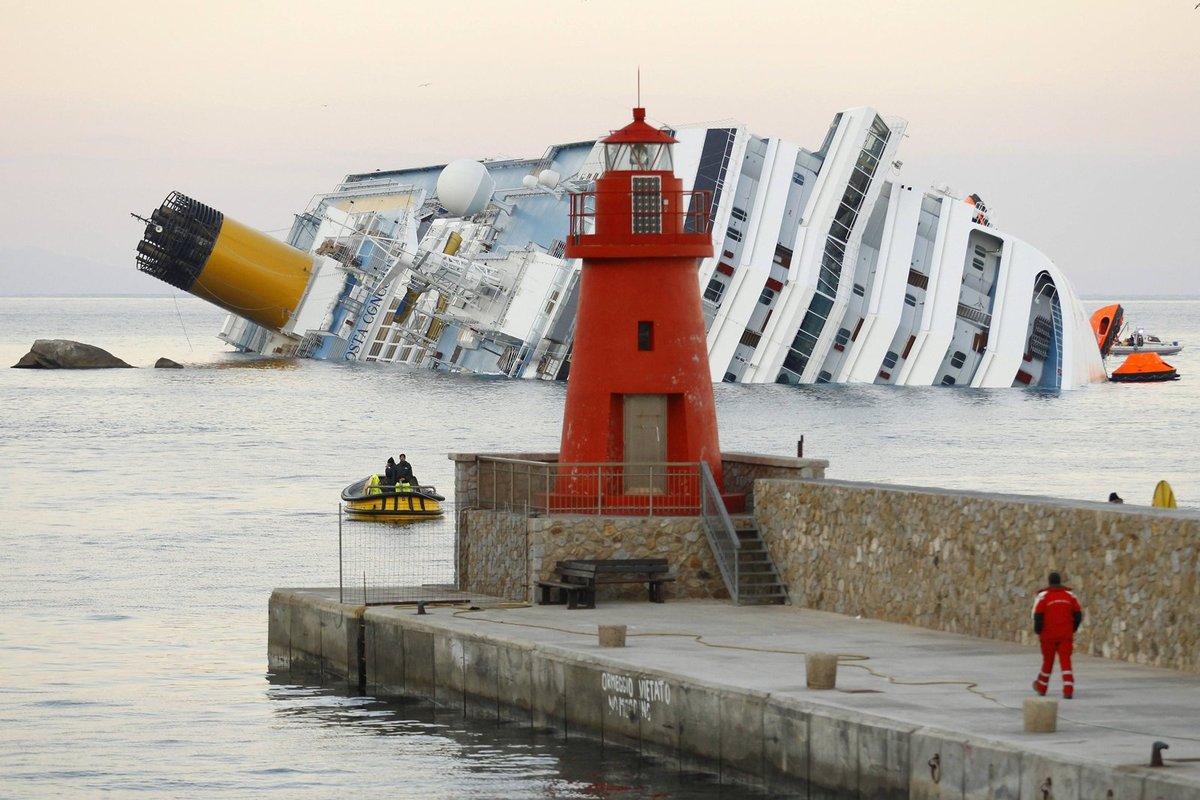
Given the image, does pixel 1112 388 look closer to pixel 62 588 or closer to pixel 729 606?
pixel 62 588

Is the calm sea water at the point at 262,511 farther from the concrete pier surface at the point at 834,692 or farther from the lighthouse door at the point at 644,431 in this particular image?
the lighthouse door at the point at 644,431

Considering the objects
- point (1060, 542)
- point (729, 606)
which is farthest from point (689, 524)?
point (1060, 542)

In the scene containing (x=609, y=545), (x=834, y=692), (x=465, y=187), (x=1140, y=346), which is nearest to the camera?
(x=834, y=692)

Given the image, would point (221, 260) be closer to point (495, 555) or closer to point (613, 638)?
point (495, 555)

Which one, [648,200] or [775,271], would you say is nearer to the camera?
[648,200]

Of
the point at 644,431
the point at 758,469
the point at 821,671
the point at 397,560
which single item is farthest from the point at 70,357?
the point at 821,671

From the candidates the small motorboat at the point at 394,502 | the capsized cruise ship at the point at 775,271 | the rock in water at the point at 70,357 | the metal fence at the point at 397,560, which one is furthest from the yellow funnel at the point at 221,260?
the small motorboat at the point at 394,502

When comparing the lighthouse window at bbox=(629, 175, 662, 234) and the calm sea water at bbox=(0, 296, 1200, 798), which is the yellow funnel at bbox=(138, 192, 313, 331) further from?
the lighthouse window at bbox=(629, 175, 662, 234)

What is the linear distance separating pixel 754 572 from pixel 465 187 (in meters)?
62.5

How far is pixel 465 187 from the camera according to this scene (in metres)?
83.1

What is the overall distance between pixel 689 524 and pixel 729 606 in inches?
42.3

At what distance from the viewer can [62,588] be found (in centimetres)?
3278

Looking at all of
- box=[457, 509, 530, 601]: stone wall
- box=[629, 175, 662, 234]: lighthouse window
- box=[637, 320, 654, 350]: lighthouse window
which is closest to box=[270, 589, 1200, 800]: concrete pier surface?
box=[457, 509, 530, 601]: stone wall

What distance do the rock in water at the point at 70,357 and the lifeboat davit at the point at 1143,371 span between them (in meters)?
55.3
